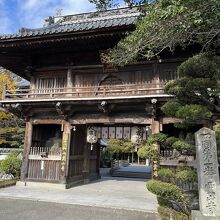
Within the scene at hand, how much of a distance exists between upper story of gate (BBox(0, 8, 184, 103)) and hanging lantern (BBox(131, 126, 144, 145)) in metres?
2.26

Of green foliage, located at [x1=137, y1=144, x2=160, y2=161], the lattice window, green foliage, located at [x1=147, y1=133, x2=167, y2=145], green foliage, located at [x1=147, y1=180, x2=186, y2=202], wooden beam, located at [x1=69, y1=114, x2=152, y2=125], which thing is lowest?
green foliage, located at [x1=147, y1=180, x2=186, y2=202]

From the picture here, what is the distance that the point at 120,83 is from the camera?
13.2 metres

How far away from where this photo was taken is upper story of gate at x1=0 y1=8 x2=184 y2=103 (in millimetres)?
11641

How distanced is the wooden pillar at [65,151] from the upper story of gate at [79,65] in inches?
68.6

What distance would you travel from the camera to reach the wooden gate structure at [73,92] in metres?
11.8

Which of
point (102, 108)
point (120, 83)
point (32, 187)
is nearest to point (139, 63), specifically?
point (120, 83)

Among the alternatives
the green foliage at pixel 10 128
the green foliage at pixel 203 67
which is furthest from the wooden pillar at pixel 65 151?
the green foliage at pixel 10 128

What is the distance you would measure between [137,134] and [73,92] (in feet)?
13.5

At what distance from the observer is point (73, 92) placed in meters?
12.4

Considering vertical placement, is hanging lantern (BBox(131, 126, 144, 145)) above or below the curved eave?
below

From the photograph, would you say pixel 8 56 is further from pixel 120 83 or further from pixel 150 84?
pixel 150 84

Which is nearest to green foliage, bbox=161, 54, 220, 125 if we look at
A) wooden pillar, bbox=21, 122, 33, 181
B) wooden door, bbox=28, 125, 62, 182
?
wooden door, bbox=28, 125, 62, 182

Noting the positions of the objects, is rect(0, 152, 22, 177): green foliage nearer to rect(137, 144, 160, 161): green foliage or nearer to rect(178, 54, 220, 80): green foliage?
rect(137, 144, 160, 161): green foliage

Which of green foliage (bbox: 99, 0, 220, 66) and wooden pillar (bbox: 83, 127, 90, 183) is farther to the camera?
wooden pillar (bbox: 83, 127, 90, 183)
